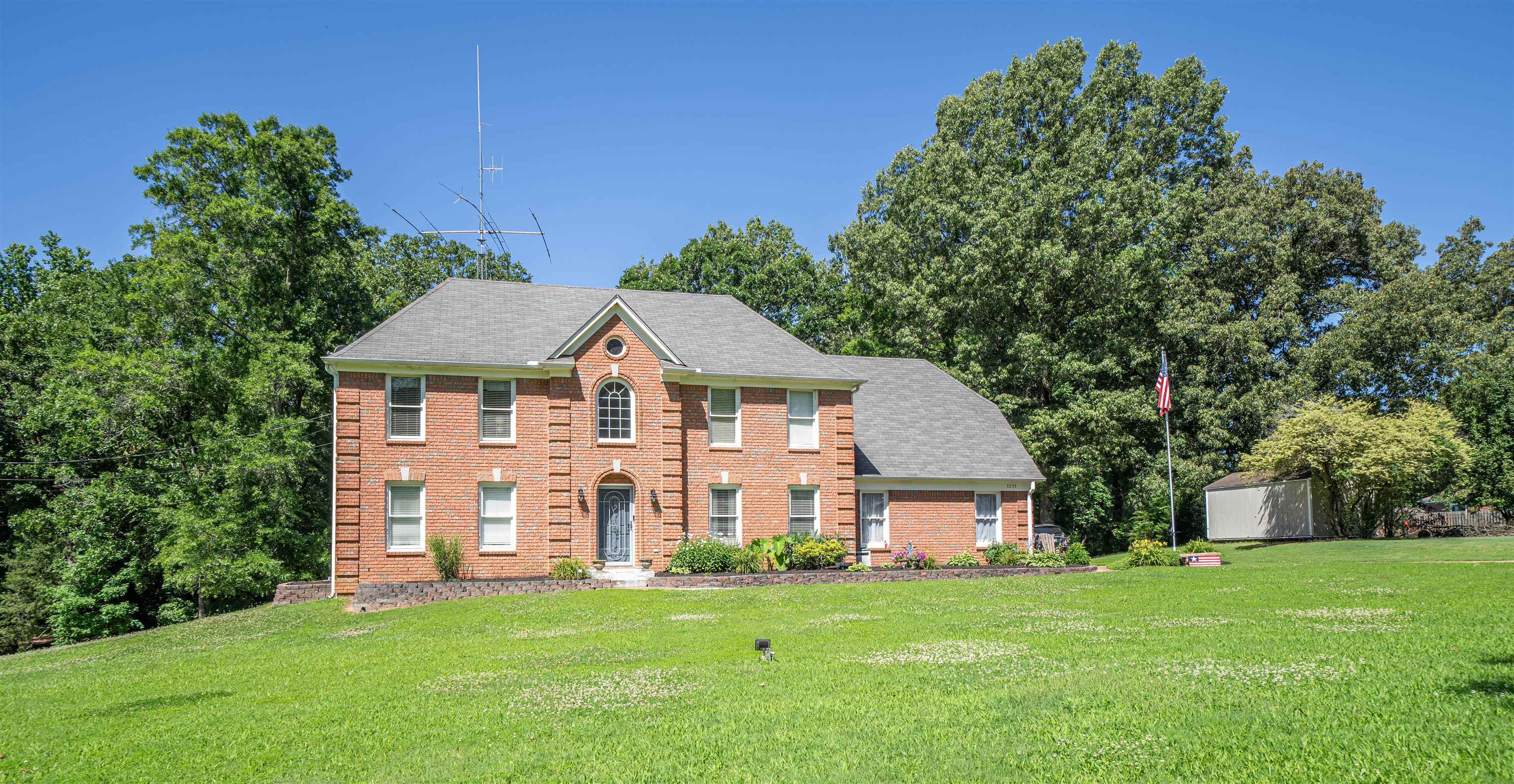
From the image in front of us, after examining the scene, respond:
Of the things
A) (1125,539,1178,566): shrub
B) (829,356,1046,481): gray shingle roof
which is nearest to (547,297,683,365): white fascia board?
(829,356,1046,481): gray shingle roof

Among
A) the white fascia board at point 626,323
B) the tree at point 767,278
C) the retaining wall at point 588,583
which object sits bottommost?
the retaining wall at point 588,583

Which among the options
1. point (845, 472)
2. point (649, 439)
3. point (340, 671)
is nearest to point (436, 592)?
point (649, 439)

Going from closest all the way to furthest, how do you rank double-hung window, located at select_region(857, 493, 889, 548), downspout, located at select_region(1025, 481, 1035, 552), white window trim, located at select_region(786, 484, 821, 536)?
1. white window trim, located at select_region(786, 484, 821, 536)
2. double-hung window, located at select_region(857, 493, 889, 548)
3. downspout, located at select_region(1025, 481, 1035, 552)

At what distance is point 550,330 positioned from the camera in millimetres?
29375

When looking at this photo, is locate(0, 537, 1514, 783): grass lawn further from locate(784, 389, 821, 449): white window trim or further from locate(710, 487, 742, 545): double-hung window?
locate(784, 389, 821, 449): white window trim

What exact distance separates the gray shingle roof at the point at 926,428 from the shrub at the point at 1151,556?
3.75 metres

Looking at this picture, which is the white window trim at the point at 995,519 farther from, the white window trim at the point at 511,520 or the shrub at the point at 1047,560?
the white window trim at the point at 511,520

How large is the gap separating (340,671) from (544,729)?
5753 millimetres

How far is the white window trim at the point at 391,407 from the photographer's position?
26.5m

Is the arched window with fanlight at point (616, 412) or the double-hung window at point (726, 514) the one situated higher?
the arched window with fanlight at point (616, 412)

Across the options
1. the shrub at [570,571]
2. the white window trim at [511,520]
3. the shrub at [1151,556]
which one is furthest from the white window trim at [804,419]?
the shrub at [1151,556]

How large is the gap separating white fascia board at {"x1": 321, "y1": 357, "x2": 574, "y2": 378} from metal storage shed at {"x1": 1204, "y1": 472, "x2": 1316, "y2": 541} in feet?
93.7

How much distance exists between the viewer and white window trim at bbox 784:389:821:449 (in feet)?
97.3

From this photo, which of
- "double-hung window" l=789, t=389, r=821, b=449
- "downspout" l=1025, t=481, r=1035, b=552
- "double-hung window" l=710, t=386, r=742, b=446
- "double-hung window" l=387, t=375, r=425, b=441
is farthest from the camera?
"downspout" l=1025, t=481, r=1035, b=552
